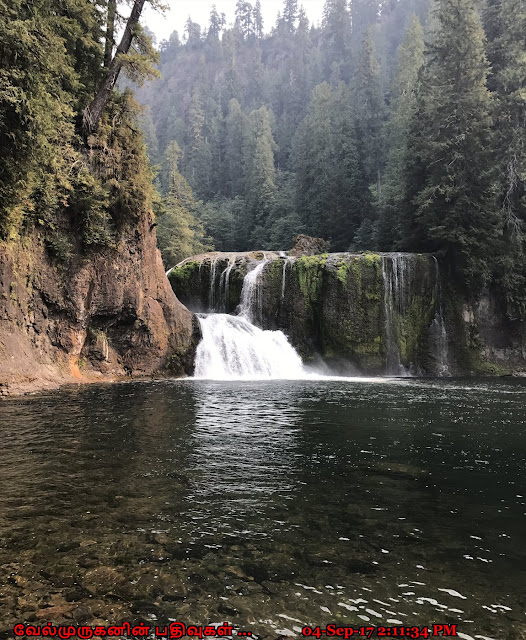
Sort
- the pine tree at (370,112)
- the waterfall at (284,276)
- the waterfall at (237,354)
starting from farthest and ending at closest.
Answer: the pine tree at (370,112) → the waterfall at (284,276) → the waterfall at (237,354)

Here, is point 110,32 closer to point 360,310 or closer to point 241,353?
point 241,353

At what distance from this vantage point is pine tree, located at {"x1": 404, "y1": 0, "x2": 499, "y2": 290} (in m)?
24.3

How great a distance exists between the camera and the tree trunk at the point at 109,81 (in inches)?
651

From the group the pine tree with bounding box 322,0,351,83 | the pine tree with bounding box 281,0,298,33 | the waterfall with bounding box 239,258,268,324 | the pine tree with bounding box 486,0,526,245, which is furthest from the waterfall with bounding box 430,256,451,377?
the pine tree with bounding box 281,0,298,33

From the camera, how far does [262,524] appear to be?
430 cm

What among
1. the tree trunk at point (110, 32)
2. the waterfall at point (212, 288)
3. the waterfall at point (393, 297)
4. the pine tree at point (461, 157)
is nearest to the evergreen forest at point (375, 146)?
the pine tree at point (461, 157)

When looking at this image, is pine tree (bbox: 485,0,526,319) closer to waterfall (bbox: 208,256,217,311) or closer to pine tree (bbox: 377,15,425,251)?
pine tree (bbox: 377,15,425,251)

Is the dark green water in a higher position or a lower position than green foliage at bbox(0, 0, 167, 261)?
lower

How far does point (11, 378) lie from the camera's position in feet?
40.4

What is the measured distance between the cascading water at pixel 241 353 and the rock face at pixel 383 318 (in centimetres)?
205

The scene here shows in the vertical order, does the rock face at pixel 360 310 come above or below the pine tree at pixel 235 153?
below

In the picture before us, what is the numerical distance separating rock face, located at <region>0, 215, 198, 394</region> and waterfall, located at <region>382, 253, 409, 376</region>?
35.2 ft

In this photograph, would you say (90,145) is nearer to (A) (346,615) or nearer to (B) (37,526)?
(B) (37,526)

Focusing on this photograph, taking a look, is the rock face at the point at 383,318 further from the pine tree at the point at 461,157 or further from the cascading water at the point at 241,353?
Result: the cascading water at the point at 241,353
